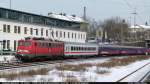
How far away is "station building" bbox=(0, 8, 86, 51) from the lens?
71000 mm

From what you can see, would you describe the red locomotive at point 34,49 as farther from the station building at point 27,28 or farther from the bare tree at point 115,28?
the bare tree at point 115,28

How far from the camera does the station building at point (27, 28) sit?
2795 inches

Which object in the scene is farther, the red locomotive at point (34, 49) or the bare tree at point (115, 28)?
the bare tree at point (115, 28)

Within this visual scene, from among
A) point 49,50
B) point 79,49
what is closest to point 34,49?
point 49,50

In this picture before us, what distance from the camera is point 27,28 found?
78938 millimetres

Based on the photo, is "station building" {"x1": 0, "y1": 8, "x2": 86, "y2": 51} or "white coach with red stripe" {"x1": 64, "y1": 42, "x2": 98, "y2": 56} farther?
"station building" {"x1": 0, "y1": 8, "x2": 86, "y2": 51}

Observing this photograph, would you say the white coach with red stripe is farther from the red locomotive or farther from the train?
the red locomotive

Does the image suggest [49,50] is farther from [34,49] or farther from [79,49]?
[79,49]

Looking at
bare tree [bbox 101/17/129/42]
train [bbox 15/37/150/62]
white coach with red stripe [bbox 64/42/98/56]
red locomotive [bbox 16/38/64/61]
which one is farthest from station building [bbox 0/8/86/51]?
bare tree [bbox 101/17/129/42]

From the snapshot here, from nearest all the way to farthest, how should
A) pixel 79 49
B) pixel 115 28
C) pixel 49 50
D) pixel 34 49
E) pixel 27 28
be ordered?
1. pixel 34 49
2. pixel 49 50
3. pixel 79 49
4. pixel 27 28
5. pixel 115 28

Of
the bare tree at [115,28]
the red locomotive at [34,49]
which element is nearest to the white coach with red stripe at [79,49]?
the red locomotive at [34,49]

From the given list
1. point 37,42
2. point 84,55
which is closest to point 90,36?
point 84,55

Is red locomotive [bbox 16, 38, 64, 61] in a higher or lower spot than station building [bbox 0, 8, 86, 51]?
lower

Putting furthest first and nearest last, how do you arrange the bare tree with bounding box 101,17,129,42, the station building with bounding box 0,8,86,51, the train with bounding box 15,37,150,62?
the bare tree with bounding box 101,17,129,42
the station building with bounding box 0,8,86,51
the train with bounding box 15,37,150,62
